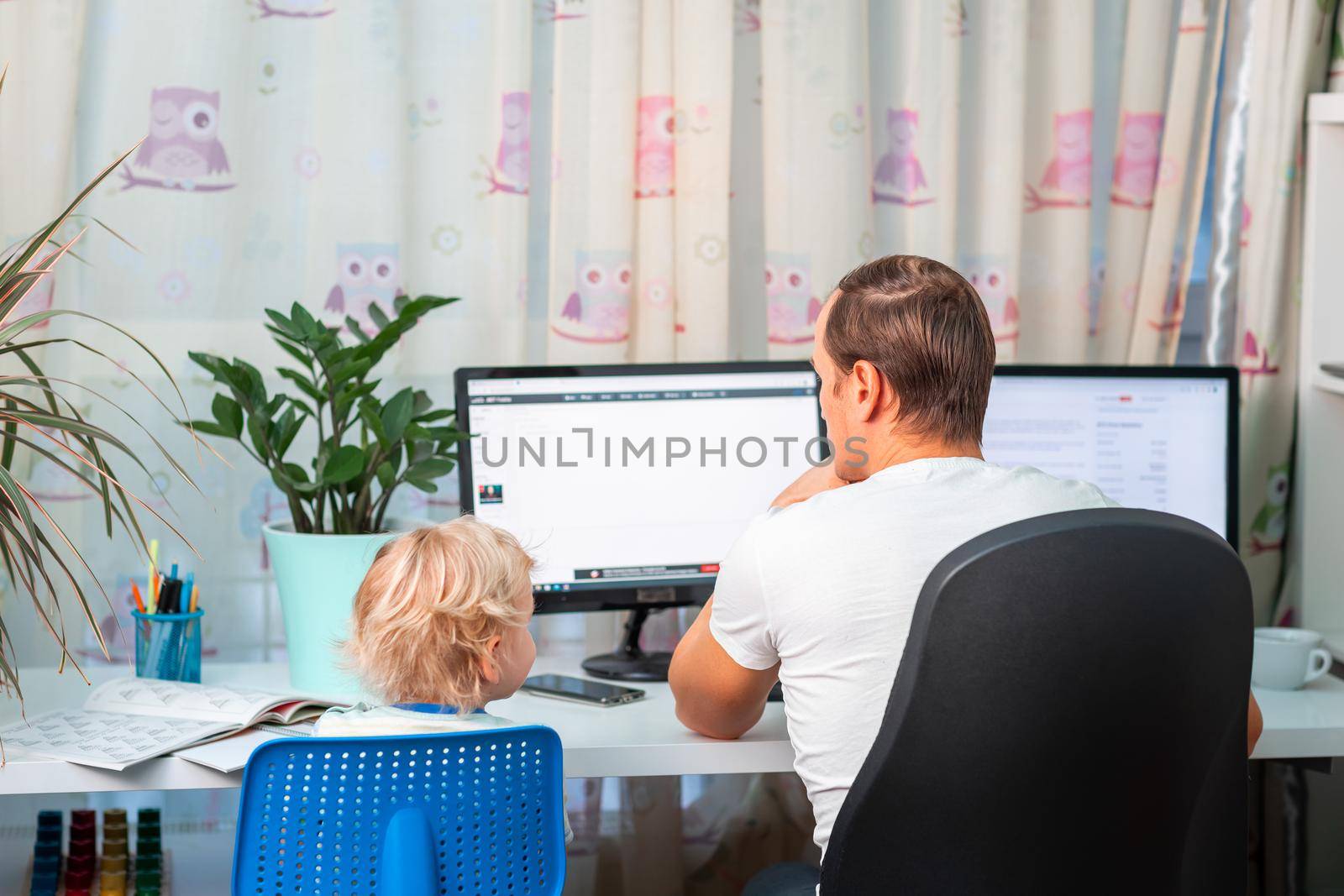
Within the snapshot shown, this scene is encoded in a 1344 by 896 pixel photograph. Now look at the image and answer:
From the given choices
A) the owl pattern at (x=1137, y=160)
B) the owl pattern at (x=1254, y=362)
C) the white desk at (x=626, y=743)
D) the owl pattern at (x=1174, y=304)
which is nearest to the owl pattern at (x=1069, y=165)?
the owl pattern at (x=1137, y=160)

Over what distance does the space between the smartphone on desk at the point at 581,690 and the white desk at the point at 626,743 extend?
1cm

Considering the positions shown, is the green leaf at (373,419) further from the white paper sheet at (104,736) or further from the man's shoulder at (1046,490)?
the man's shoulder at (1046,490)

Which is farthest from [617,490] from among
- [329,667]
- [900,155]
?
[900,155]

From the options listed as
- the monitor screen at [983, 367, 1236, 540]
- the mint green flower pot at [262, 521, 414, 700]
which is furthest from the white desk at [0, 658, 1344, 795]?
the monitor screen at [983, 367, 1236, 540]

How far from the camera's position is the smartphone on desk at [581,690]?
1.50m

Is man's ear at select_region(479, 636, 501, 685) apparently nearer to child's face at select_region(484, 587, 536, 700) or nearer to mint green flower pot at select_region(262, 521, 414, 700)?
child's face at select_region(484, 587, 536, 700)

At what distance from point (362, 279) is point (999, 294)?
3.16 ft

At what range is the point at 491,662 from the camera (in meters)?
1.18

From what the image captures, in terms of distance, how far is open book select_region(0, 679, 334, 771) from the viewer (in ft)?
4.15

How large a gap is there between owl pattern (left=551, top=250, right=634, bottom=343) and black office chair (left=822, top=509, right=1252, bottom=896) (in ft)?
3.43

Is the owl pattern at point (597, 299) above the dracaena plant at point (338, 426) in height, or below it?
above

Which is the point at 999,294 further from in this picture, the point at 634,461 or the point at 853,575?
the point at 853,575

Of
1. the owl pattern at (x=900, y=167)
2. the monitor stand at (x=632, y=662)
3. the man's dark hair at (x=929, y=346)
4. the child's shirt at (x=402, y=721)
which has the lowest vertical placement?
the monitor stand at (x=632, y=662)

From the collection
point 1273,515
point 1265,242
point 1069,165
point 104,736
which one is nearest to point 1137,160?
point 1069,165
